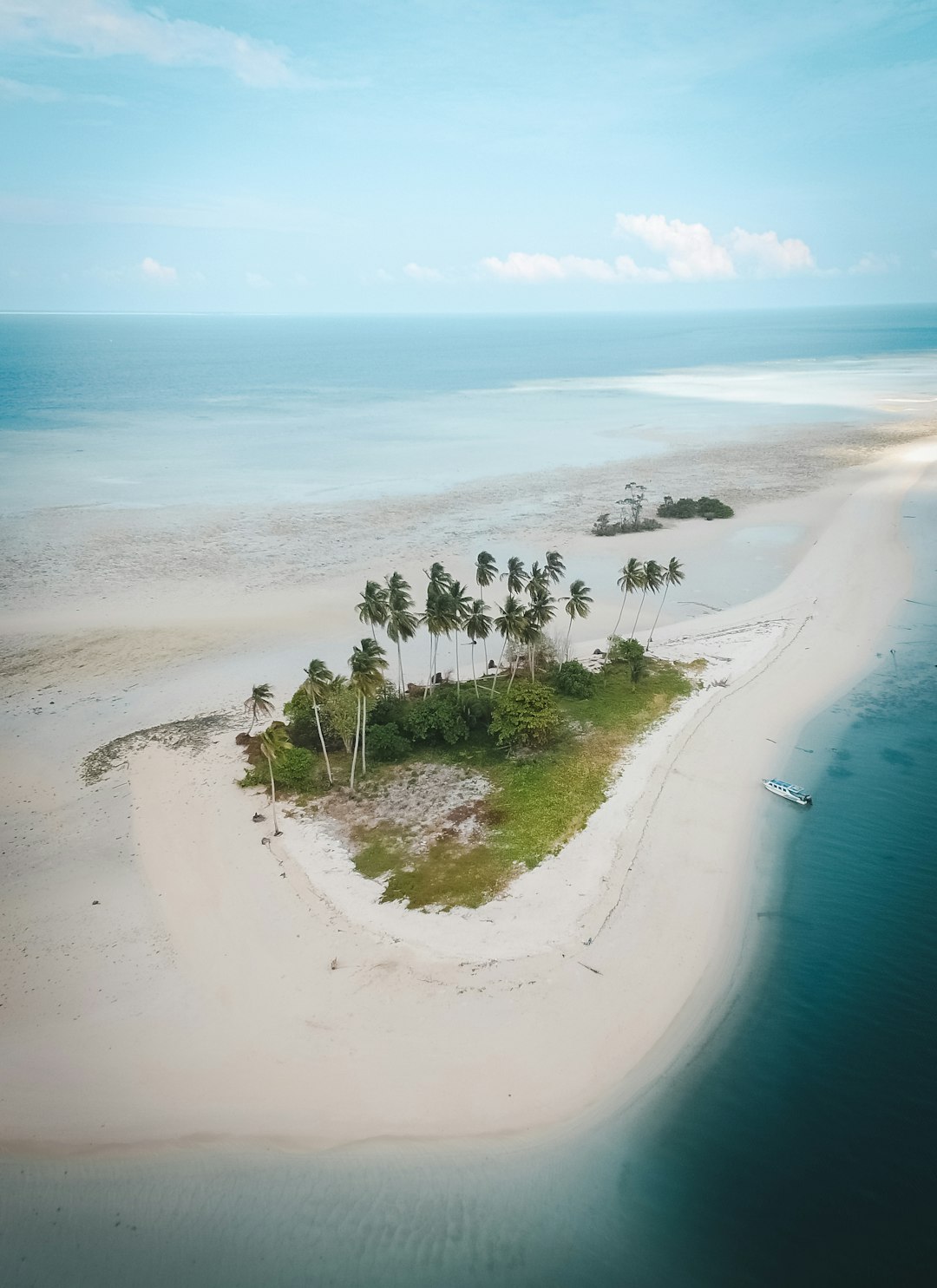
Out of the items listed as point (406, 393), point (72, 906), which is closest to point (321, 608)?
point (72, 906)

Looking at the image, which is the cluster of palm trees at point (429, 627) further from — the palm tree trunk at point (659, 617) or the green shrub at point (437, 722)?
the palm tree trunk at point (659, 617)

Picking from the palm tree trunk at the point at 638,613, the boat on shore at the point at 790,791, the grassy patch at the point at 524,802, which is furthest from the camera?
the palm tree trunk at the point at 638,613

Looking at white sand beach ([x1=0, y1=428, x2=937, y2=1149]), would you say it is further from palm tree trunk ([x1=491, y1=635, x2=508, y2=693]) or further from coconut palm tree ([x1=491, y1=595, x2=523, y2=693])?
palm tree trunk ([x1=491, y1=635, x2=508, y2=693])

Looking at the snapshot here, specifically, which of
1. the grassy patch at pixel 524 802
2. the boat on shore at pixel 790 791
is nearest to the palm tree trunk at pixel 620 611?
the grassy patch at pixel 524 802

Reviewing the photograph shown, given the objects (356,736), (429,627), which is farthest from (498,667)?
(356,736)

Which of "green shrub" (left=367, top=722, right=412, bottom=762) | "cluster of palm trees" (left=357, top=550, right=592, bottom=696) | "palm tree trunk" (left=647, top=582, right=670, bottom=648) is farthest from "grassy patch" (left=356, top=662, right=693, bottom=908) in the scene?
"palm tree trunk" (left=647, top=582, right=670, bottom=648)

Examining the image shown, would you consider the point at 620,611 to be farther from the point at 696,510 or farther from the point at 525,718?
the point at 696,510
